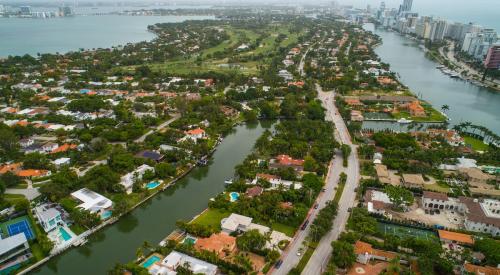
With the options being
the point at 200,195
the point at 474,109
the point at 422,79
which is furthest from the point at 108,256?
the point at 422,79

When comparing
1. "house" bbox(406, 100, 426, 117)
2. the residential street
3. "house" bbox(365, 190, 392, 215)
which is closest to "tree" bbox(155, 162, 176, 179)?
the residential street

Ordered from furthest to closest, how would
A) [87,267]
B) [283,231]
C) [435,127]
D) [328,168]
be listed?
[435,127] < [328,168] < [283,231] < [87,267]

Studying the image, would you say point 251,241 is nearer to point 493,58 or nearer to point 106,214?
point 106,214

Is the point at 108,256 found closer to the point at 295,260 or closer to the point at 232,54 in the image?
the point at 295,260

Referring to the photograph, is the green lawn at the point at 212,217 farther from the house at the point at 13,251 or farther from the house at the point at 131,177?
the house at the point at 13,251

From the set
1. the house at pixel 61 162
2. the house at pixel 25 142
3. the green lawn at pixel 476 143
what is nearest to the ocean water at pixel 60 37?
the house at pixel 25 142

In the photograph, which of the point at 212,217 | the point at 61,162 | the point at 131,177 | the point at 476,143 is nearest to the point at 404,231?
the point at 212,217
